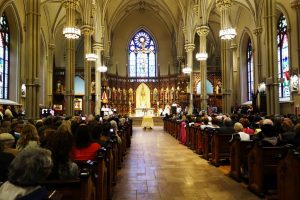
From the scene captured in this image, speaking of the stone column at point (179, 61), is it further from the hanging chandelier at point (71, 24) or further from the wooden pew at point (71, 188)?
the wooden pew at point (71, 188)

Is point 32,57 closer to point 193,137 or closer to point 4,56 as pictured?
point 193,137

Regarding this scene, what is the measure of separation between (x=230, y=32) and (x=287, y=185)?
1513 cm

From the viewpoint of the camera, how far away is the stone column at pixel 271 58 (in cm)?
1582

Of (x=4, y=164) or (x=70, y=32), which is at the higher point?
(x=70, y=32)

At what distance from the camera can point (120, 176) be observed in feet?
29.2

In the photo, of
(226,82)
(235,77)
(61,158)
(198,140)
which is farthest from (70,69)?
(61,158)

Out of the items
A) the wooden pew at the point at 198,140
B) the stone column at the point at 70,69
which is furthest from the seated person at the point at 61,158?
the stone column at the point at 70,69

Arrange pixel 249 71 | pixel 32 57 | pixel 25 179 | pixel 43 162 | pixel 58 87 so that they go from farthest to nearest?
pixel 58 87
pixel 249 71
pixel 32 57
pixel 43 162
pixel 25 179

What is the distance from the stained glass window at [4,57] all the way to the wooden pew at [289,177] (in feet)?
77.2

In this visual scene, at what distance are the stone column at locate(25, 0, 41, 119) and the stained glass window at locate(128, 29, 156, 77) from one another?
90.4ft

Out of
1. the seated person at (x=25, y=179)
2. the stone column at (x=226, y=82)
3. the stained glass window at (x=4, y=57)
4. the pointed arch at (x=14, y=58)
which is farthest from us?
the pointed arch at (x=14, y=58)

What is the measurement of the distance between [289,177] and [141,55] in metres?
38.5

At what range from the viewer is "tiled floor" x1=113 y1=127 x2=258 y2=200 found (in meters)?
6.80

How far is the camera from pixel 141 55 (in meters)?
43.0
